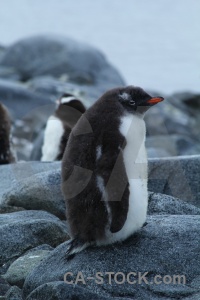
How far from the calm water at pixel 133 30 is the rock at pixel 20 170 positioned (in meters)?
22.6

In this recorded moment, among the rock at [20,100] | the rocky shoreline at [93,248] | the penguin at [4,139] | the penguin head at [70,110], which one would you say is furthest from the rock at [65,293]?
the rock at [20,100]

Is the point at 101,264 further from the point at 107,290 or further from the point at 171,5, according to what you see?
the point at 171,5

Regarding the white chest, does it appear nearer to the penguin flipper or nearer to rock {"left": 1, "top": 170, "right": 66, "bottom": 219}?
rock {"left": 1, "top": 170, "right": 66, "bottom": 219}

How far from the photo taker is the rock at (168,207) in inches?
228

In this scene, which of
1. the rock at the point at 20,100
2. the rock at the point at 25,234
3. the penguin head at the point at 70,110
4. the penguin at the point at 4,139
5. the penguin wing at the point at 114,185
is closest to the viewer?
the penguin wing at the point at 114,185

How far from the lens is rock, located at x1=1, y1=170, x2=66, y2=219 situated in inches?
256

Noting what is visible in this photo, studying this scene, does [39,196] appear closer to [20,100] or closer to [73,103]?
[73,103]

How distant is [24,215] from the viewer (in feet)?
19.9

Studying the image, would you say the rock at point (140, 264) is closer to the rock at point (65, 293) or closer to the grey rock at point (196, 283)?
the grey rock at point (196, 283)

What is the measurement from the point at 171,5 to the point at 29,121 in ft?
197

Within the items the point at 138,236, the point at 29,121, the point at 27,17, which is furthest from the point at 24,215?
the point at 27,17

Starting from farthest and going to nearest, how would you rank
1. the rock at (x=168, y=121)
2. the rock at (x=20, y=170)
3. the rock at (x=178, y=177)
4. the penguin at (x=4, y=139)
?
the rock at (x=168, y=121), the penguin at (x=4, y=139), the rock at (x=20, y=170), the rock at (x=178, y=177)

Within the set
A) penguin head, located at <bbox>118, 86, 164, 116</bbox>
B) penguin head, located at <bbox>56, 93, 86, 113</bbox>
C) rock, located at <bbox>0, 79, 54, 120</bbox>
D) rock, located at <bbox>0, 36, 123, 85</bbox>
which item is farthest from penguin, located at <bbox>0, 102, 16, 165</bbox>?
rock, located at <bbox>0, 36, 123, 85</bbox>

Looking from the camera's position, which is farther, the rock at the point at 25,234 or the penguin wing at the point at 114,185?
the rock at the point at 25,234
